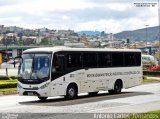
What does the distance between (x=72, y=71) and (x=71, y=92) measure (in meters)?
1.12

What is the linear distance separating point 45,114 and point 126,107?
4.58m

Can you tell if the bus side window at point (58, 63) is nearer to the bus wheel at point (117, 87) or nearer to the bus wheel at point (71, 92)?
the bus wheel at point (71, 92)

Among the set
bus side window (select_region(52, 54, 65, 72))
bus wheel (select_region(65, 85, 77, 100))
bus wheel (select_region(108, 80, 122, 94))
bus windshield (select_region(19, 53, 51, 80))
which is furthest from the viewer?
bus wheel (select_region(108, 80, 122, 94))

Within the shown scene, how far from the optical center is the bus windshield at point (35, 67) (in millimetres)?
24917

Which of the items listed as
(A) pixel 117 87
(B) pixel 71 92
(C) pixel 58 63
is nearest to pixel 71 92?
(B) pixel 71 92

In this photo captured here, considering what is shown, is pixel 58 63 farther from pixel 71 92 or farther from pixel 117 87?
pixel 117 87

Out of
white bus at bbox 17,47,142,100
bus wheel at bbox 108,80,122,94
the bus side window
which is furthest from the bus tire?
bus wheel at bbox 108,80,122,94

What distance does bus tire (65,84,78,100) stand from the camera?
26219 millimetres

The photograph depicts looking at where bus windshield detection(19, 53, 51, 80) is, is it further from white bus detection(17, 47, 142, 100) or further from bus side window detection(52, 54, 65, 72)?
bus side window detection(52, 54, 65, 72)

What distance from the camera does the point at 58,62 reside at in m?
25.6

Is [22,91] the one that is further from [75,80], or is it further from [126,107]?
[126,107]

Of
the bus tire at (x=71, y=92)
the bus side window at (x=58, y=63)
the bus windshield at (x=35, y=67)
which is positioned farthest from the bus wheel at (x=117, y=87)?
the bus windshield at (x=35, y=67)

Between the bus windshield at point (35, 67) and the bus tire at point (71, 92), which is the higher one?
the bus windshield at point (35, 67)

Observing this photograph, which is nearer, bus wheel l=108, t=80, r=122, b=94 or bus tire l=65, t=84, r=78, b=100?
bus tire l=65, t=84, r=78, b=100
